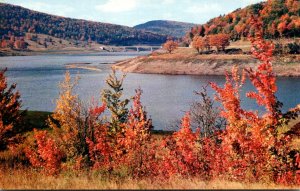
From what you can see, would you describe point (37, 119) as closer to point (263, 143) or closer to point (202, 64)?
point (263, 143)

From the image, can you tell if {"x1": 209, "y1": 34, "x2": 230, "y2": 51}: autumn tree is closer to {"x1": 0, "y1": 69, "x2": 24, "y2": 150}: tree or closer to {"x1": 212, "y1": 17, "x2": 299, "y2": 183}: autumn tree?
{"x1": 0, "y1": 69, "x2": 24, "y2": 150}: tree

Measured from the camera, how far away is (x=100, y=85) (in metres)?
107

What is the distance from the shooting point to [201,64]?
147875 millimetres

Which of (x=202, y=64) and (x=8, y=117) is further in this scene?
(x=202, y=64)

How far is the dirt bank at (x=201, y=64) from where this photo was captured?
130 m

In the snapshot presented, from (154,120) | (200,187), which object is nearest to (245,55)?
(154,120)

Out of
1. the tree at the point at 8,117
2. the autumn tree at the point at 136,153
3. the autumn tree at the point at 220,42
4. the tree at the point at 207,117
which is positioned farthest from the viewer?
the autumn tree at the point at 220,42

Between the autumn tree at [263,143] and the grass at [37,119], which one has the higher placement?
the autumn tree at [263,143]

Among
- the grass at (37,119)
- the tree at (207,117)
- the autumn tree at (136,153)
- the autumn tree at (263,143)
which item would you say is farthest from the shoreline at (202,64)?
the autumn tree at (263,143)

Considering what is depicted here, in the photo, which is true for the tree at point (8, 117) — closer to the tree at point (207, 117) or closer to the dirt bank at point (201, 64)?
the tree at point (207, 117)

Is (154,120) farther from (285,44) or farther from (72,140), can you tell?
(285,44)

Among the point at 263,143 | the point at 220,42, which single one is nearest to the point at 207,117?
the point at 263,143

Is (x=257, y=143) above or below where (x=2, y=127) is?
above

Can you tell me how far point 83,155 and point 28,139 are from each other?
1602 cm
